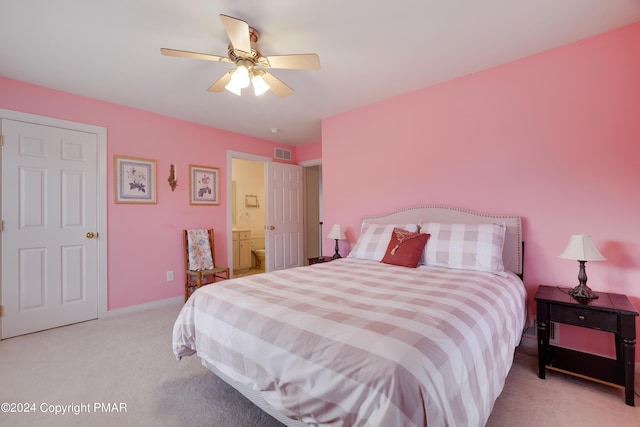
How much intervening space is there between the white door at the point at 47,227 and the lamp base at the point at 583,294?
4.38 metres

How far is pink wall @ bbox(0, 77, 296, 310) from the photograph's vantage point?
2977 millimetres

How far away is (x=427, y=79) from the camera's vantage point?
9.14ft

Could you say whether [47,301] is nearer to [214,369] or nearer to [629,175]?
[214,369]

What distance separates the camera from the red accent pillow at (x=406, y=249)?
7.99ft

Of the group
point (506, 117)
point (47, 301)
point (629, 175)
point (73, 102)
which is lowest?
point (47, 301)

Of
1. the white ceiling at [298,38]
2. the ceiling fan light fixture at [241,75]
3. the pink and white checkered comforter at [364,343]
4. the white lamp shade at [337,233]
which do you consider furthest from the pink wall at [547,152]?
the ceiling fan light fixture at [241,75]

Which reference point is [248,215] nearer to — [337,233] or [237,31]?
[337,233]

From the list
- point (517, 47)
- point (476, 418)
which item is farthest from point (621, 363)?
point (517, 47)

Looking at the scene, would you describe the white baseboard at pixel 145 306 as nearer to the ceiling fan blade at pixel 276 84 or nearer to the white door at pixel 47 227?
the white door at pixel 47 227

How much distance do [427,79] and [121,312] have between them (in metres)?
4.16

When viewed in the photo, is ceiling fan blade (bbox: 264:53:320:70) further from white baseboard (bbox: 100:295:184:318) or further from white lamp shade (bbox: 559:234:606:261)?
white baseboard (bbox: 100:295:184:318)

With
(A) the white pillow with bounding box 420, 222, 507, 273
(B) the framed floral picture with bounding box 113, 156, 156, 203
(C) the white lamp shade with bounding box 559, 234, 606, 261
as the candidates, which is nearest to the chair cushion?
(B) the framed floral picture with bounding box 113, 156, 156, 203

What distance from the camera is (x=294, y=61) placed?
1.98 m

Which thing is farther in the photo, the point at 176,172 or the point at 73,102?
the point at 176,172
